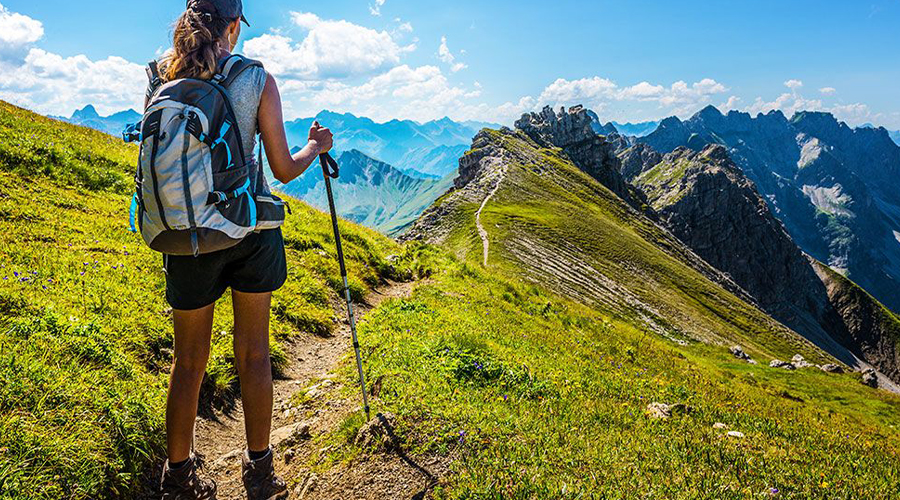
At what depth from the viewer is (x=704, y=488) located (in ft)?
16.3

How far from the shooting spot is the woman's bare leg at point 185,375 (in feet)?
14.9

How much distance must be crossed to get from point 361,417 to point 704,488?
12.9ft

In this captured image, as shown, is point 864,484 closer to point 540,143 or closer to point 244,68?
point 244,68

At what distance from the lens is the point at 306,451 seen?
594 cm

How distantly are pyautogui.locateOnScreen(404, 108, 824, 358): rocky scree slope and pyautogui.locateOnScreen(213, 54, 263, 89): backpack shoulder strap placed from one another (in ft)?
149

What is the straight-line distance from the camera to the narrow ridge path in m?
5.74

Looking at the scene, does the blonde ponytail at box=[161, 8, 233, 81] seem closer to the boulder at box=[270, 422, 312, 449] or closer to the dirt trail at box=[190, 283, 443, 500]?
the dirt trail at box=[190, 283, 443, 500]

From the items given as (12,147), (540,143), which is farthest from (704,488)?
(540,143)

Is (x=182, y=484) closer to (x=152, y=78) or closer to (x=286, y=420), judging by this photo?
(x=286, y=420)

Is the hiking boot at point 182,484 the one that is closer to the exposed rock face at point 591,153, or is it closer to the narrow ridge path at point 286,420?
the narrow ridge path at point 286,420

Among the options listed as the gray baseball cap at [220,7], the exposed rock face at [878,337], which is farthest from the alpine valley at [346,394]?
the exposed rock face at [878,337]

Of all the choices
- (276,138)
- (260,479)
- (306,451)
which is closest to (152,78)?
(276,138)

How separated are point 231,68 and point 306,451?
14.8ft

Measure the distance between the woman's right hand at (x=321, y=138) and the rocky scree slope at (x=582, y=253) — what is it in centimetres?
4420
